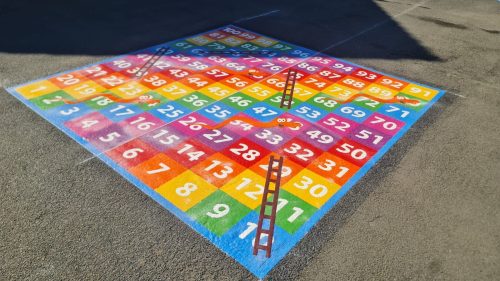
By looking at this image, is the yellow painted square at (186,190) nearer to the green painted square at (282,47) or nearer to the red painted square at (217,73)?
the red painted square at (217,73)

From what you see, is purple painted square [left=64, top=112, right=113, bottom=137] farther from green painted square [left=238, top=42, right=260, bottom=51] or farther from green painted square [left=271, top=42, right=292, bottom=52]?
green painted square [left=271, top=42, right=292, bottom=52]

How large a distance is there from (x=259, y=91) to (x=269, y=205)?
15.1ft

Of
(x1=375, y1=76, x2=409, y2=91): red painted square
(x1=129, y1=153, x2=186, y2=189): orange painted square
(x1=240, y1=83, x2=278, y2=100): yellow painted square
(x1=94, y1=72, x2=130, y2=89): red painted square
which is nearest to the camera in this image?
(x1=129, y1=153, x2=186, y2=189): orange painted square

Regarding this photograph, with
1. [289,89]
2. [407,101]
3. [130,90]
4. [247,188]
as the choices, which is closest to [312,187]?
[247,188]

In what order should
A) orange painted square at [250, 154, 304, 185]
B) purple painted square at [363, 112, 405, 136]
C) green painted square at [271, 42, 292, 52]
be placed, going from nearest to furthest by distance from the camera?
1. orange painted square at [250, 154, 304, 185]
2. purple painted square at [363, 112, 405, 136]
3. green painted square at [271, 42, 292, 52]

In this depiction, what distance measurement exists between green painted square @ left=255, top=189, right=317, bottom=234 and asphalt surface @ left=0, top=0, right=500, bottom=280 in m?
0.35

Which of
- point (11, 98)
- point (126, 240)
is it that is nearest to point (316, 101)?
point (126, 240)

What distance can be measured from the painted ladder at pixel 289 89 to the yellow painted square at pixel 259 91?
1.14 feet

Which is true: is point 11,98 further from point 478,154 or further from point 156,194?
point 478,154

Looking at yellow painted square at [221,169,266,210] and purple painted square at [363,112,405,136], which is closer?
yellow painted square at [221,169,266,210]

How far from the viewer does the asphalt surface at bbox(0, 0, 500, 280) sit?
223 inches

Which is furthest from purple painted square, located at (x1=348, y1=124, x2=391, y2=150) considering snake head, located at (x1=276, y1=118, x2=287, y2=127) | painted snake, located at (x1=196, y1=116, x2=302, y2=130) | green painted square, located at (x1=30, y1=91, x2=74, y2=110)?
green painted square, located at (x1=30, y1=91, x2=74, y2=110)

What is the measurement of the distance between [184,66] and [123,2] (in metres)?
8.12

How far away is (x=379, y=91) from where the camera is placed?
1090cm
